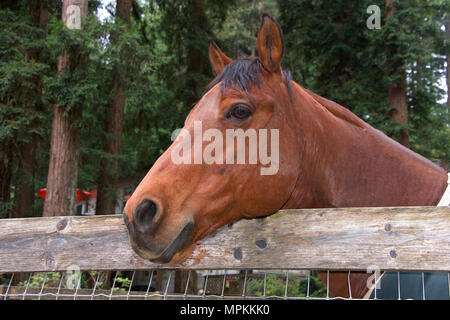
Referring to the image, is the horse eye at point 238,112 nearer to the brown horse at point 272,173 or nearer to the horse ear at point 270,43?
the brown horse at point 272,173

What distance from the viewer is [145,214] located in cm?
167

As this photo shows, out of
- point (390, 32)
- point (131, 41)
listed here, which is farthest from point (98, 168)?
point (390, 32)

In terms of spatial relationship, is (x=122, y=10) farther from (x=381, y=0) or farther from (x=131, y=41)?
(x=381, y=0)

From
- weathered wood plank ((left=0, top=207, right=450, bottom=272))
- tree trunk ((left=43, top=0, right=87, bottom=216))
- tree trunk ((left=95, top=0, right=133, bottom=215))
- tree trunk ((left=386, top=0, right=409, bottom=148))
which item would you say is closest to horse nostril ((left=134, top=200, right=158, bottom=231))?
weathered wood plank ((left=0, top=207, right=450, bottom=272))

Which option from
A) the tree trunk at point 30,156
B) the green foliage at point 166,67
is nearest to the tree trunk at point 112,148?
the green foliage at point 166,67

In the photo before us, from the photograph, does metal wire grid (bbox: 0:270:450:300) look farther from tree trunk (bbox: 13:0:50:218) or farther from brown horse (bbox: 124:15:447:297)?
tree trunk (bbox: 13:0:50:218)

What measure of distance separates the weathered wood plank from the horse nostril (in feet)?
0.90

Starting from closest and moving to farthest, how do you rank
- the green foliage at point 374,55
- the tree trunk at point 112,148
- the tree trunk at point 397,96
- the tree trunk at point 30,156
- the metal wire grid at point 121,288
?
1. the metal wire grid at point 121,288
2. the green foliage at point 374,55
3. the tree trunk at point 397,96
4. the tree trunk at point 30,156
5. the tree trunk at point 112,148

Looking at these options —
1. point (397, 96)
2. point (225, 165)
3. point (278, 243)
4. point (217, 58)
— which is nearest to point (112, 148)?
point (397, 96)

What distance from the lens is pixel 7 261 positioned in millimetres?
2076

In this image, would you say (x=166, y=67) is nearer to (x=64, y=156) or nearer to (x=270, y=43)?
(x=64, y=156)

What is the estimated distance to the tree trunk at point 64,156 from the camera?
23.7ft

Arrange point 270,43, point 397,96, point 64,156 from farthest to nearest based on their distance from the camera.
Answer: point 397,96 < point 64,156 < point 270,43

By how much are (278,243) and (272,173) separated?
0.43 meters
